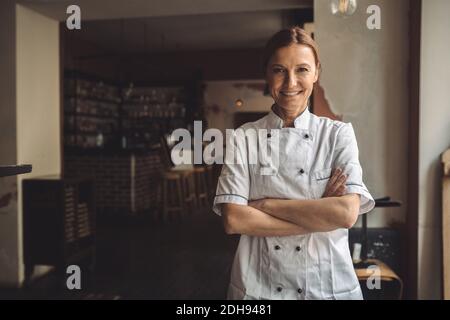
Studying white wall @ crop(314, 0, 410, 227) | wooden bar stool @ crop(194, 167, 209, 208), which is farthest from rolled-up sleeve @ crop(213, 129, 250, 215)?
wooden bar stool @ crop(194, 167, 209, 208)

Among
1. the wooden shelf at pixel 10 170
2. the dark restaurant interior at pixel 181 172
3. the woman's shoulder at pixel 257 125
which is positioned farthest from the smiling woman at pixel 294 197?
the wooden shelf at pixel 10 170

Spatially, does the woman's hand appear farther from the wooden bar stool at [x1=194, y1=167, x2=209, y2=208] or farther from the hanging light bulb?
the wooden bar stool at [x1=194, y1=167, x2=209, y2=208]

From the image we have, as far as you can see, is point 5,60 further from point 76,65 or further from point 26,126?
point 76,65

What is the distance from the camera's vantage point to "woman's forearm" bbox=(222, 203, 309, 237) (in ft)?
4.22

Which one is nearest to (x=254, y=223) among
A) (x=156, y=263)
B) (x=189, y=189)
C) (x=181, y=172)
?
(x=156, y=263)

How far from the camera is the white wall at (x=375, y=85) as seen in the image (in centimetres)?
273

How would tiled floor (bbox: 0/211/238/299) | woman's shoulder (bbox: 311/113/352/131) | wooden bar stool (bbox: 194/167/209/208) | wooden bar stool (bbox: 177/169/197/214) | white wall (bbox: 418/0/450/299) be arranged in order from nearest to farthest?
1. woman's shoulder (bbox: 311/113/352/131)
2. white wall (bbox: 418/0/450/299)
3. tiled floor (bbox: 0/211/238/299)
4. wooden bar stool (bbox: 177/169/197/214)
5. wooden bar stool (bbox: 194/167/209/208)

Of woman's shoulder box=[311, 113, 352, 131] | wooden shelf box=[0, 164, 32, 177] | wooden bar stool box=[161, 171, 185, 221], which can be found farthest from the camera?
wooden bar stool box=[161, 171, 185, 221]

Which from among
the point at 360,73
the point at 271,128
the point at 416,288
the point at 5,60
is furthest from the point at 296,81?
the point at 5,60

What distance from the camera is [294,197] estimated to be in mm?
1332

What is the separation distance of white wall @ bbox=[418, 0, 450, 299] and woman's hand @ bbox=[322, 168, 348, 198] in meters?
1.67

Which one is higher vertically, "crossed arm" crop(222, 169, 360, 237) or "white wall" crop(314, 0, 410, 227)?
"white wall" crop(314, 0, 410, 227)

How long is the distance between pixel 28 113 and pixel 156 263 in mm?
1924

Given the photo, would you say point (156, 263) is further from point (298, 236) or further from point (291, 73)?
point (291, 73)
